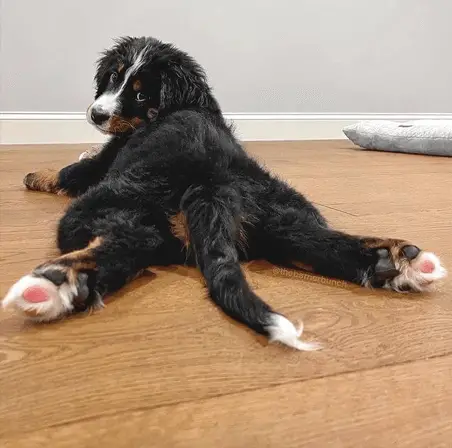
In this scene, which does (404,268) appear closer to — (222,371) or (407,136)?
(222,371)

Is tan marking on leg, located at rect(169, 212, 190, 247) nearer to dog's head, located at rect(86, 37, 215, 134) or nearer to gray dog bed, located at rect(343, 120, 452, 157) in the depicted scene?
dog's head, located at rect(86, 37, 215, 134)

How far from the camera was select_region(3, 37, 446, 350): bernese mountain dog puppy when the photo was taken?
1.00 m

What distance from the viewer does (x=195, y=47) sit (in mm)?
3885

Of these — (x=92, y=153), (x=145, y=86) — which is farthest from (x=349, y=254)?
(x=92, y=153)

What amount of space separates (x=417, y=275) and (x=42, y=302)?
72 cm

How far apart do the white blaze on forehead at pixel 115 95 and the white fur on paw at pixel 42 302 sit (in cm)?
83

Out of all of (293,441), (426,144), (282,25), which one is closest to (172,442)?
(293,441)

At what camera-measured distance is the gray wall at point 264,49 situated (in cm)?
345

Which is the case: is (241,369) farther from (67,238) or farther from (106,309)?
(67,238)

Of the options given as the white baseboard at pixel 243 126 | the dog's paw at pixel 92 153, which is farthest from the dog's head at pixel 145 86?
the white baseboard at pixel 243 126

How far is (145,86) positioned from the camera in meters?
1.67

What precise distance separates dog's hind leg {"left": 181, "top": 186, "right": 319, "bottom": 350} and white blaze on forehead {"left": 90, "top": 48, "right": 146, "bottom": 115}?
604 millimetres

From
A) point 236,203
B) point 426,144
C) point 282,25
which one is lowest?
point 426,144

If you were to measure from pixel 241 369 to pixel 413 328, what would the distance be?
366mm
